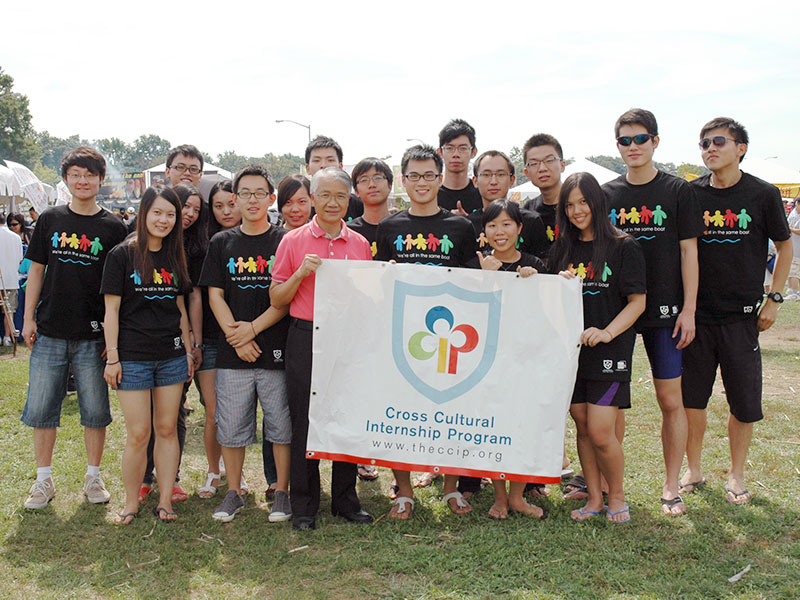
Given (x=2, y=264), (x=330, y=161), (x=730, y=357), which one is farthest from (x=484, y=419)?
(x=2, y=264)

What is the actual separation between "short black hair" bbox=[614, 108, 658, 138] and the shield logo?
5.01ft

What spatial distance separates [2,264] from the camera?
1062 centimetres

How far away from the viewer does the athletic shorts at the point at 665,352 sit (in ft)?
15.0

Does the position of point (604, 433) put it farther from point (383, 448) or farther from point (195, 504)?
point (195, 504)

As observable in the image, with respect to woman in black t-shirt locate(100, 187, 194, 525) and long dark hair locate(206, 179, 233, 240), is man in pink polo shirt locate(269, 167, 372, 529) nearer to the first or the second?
woman in black t-shirt locate(100, 187, 194, 525)

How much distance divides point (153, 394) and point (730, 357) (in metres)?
4.07

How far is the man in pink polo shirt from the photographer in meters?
A: 4.20

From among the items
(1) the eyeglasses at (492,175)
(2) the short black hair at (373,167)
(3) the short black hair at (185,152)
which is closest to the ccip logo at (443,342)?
(2) the short black hair at (373,167)

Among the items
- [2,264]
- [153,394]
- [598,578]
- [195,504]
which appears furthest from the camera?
[2,264]

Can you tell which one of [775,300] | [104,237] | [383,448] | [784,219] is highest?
[784,219]

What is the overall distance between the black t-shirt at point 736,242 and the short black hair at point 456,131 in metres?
1.95

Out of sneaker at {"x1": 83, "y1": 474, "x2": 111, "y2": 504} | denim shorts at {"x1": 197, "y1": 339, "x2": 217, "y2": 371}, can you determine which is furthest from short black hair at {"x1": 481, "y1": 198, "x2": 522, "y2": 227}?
sneaker at {"x1": 83, "y1": 474, "x2": 111, "y2": 504}

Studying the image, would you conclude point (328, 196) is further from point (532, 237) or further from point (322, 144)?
point (322, 144)

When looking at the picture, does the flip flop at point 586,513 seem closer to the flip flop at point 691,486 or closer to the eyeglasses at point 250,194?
the flip flop at point 691,486
